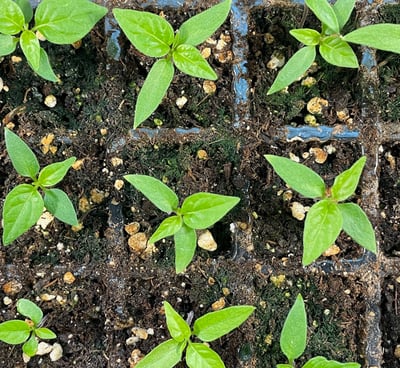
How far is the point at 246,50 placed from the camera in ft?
4.04

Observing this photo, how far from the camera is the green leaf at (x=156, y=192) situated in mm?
1063

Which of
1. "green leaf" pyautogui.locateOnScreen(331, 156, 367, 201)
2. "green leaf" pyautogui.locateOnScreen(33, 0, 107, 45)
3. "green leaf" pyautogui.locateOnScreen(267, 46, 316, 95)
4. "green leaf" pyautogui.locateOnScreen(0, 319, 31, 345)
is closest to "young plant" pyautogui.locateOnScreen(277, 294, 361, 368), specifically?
"green leaf" pyautogui.locateOnScreen(331, 156, 367, 201)

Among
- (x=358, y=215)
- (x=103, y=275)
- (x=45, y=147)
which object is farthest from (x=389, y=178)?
(x=45, y=147)

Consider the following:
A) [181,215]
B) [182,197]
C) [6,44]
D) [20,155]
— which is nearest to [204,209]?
[181,215]

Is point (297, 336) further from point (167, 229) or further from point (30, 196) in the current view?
point (30, 196)

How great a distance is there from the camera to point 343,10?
3.58ft

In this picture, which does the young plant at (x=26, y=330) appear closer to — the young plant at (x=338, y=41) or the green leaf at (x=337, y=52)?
the young plant at (x=338, y=41)

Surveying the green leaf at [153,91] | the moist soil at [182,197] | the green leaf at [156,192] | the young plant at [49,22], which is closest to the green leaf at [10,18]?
the young plant at [49,22]

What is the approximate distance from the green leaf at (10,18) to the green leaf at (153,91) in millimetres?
282

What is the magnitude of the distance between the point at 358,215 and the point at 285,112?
32cm

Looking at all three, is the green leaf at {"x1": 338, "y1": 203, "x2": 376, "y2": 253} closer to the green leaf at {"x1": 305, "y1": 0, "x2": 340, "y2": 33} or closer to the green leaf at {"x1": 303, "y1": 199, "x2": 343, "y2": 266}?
the green leaf at {"x1": 303, "y1": 199, "x2": 343, "y2": 266}

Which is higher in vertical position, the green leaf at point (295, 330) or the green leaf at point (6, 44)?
the green leaf at point (6, 44)

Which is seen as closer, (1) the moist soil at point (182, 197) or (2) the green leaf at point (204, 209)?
(2) the green leaf at point (204, 209)

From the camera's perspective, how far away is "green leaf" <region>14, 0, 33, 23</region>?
112 cm
